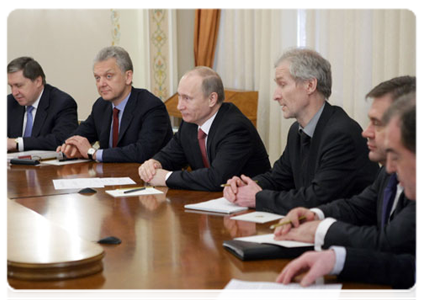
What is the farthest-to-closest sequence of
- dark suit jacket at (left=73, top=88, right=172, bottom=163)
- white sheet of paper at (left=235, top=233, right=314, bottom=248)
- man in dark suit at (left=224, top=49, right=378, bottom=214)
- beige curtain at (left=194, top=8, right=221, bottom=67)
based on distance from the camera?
1. beige curtain at (left=194, top=8, right=221, bottom=67)
2. dark suit jacket at (left=73, top=88, right=172, bottom=163)
3. man in dark suit at (left=224, top=49, right=378, bottom=214)
4. white sheet of paper at (left=235, top=233, right=314, bottom=248)

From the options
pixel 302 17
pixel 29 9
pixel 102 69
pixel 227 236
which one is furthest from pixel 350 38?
pixel 29 9

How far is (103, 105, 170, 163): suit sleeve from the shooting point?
15.9 feet

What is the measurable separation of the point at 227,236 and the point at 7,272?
0.87 m

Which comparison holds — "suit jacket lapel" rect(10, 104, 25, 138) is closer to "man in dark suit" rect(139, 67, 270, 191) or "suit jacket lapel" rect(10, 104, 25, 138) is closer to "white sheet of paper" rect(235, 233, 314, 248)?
"man in dark suit" rect(139, 67, 270, 191)

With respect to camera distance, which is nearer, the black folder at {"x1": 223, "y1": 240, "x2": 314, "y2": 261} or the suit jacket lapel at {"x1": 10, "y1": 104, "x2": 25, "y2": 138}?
the black folder at {"x1": 223, "y1": 240, "x2": 314, "y2": 261}

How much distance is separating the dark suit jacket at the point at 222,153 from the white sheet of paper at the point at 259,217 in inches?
30.7

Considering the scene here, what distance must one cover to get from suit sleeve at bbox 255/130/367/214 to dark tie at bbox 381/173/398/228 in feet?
2.02

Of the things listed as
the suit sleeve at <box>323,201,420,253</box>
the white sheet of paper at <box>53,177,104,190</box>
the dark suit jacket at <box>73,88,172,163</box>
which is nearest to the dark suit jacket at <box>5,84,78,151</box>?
the dark suit jacket at <box>73,88,172,163</box>

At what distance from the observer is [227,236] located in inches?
101

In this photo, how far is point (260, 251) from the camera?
7.29 feet

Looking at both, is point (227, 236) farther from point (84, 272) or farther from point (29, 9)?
point (29, 9)

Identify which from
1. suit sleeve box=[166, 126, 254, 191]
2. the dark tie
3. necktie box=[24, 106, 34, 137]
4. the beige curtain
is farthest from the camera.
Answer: the beige curtain

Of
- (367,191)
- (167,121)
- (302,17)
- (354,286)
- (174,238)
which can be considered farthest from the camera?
(302,17)

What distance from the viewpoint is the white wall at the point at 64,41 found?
28.1 feet
